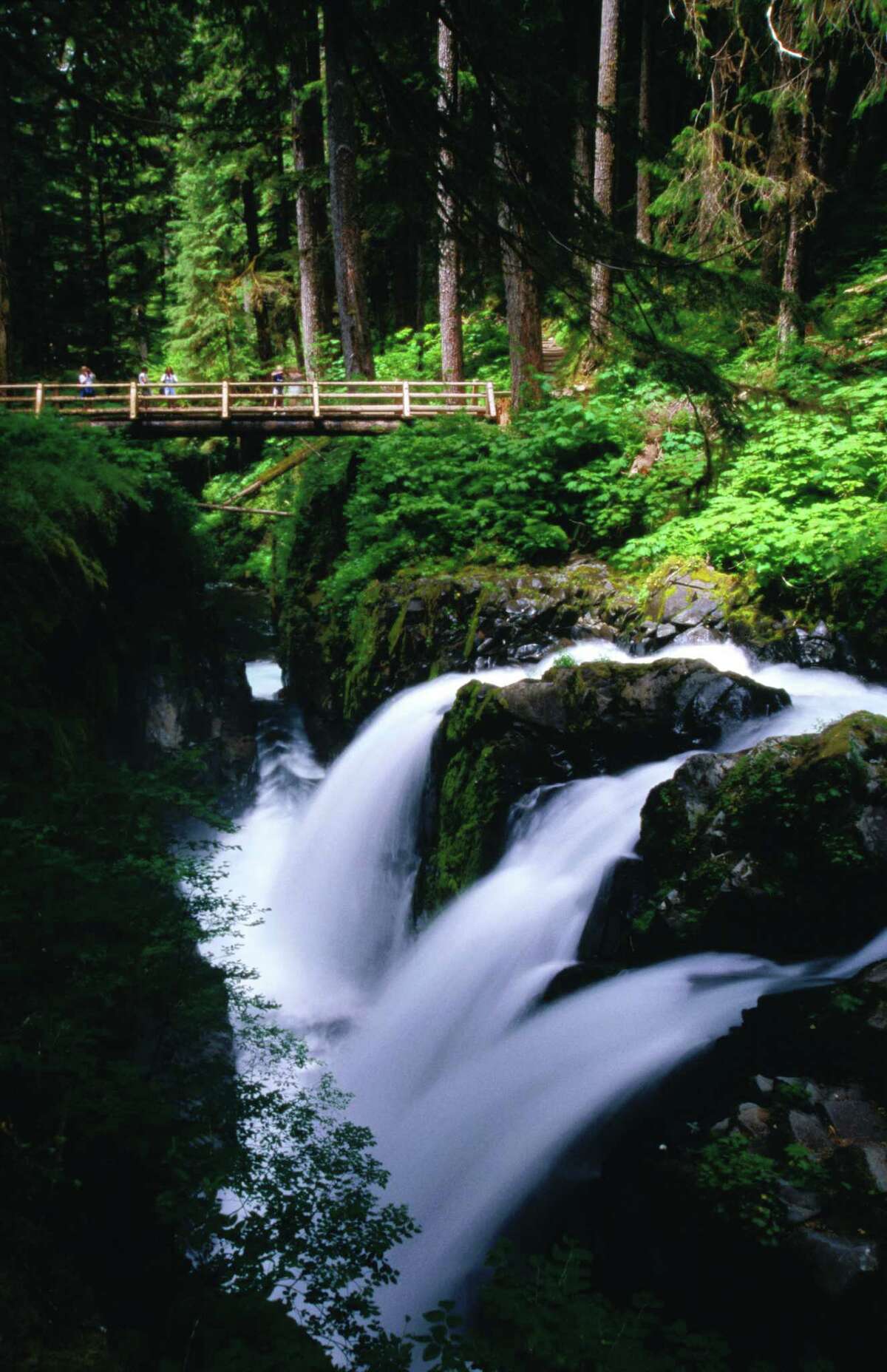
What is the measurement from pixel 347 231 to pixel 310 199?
575 cm

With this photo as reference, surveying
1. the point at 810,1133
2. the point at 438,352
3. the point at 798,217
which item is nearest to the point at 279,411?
the point at 798,217

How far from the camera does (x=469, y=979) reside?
664 cm

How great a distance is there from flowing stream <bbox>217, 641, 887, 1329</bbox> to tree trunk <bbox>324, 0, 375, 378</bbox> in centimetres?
941

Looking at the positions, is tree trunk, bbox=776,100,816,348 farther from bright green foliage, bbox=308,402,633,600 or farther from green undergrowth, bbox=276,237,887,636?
bright green foliage, bbox=308,402,633,600

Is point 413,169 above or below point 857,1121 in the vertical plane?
above

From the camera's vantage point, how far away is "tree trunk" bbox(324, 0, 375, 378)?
48.8 feet

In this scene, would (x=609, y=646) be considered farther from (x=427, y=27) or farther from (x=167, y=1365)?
(x=167, y=1365)

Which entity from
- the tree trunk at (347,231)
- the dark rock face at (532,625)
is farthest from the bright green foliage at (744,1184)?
the tree trunk at (347,231)

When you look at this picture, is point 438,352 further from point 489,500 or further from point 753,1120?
point 753,1120

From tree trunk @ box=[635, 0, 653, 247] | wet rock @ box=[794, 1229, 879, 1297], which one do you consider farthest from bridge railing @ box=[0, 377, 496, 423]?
wet rock @ box=[794, 1229, 879, 1297]

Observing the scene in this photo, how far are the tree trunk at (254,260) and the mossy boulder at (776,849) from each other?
73.8ft

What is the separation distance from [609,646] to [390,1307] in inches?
245

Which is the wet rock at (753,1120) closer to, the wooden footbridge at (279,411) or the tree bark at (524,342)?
the tree bark at (524,342)

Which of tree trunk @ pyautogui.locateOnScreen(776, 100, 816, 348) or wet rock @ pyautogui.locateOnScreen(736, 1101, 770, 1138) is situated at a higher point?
tree trunk @ pyautogui.locateOnScreen(776, 100, 816, 348)
